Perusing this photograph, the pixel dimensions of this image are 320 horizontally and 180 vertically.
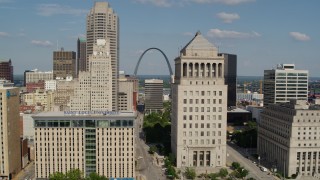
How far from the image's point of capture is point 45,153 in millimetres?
145125

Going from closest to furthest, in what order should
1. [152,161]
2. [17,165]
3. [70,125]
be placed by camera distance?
[70,125] → [17,165] → [152,161]

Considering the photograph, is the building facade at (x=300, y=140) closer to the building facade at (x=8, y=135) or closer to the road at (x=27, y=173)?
the road at (x=27, y=173)

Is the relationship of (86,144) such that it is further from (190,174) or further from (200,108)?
(200,108)

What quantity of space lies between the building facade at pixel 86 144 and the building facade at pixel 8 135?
554 inches

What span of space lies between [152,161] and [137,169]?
52.3ft

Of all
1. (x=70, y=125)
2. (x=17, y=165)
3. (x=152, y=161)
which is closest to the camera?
(x=70, y=125)

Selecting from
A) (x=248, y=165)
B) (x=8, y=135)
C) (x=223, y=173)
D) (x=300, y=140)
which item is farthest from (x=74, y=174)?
(x=300, y=140)

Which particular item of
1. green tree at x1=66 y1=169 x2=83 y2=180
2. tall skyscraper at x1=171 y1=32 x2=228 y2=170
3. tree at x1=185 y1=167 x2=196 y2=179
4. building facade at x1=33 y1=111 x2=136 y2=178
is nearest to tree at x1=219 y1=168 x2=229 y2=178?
tree at x1=185 y1=167 x2=196 y2=179

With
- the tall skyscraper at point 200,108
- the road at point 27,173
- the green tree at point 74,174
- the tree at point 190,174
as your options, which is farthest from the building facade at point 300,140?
the road at point 27,173

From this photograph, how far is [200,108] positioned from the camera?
162 m

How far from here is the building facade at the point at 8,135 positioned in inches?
5856

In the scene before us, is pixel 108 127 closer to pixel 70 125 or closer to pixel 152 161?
pixel 70 125

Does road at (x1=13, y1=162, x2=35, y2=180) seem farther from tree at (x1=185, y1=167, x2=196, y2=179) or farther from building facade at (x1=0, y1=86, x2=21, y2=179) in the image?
tree at (x1=185, y1=167, x2=196, y2=179)

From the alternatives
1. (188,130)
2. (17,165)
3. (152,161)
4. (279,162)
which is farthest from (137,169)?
(279,162)
